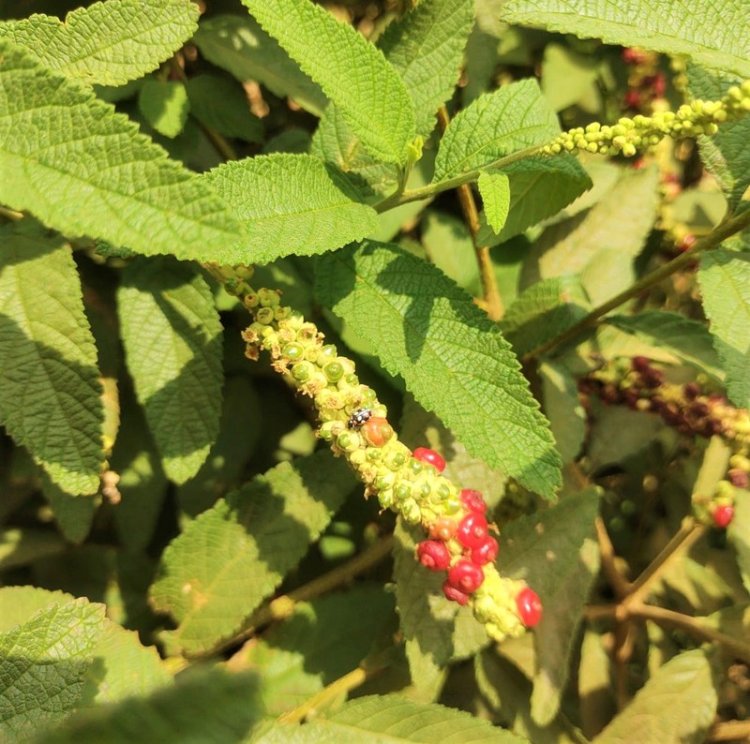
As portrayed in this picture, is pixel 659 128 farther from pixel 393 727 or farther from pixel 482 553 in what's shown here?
pixel 393 727

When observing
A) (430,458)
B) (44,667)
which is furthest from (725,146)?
(44,667)

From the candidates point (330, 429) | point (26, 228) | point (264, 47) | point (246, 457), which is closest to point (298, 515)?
point (246, 457)

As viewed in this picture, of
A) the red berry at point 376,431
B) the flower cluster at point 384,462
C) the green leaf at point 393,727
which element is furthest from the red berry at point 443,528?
the green leaf at point 393,727

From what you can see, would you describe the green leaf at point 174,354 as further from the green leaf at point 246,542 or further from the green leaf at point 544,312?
the green leaf at point 544,312

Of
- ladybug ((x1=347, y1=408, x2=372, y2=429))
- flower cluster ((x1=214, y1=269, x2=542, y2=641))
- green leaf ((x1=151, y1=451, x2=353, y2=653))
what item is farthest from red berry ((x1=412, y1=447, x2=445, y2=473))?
green leaf ((x1=151, y1=451, x2=353, y2=653))

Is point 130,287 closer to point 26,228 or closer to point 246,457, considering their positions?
point 26,228

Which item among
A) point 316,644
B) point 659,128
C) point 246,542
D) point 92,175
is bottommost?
point 316,644

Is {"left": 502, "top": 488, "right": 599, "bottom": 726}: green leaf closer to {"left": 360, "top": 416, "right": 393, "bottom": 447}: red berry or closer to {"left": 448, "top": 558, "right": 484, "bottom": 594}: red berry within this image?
{"left": 448, "top": 558, "right": 484, "bottom": 594}: red berry
